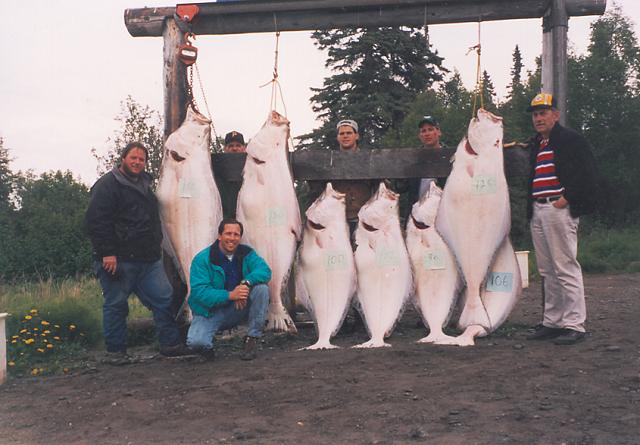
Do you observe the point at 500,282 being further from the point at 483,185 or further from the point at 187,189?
the point at 187,189

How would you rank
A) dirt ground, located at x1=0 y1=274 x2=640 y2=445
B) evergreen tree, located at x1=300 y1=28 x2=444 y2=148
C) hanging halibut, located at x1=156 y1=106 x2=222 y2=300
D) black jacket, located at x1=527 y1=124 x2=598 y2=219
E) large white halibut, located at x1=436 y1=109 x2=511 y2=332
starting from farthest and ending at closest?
evergreen tree, located at x1=300 y1=28 x2=444 y2=148 → hanging halibut, located at x1=156 y1=106 x2=222 y2=300 → large white halibut, located at x1=436 y1=109 x2=511 y2=332 → black jacket, located at x1=527 y1=124 x2=598 y2=219 → dirt ground, located at x1=0 y1=274 x2=640 y2=445

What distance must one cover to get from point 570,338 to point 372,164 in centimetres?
209

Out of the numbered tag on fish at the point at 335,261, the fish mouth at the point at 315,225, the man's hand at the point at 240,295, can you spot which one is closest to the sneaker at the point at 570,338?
Result: the numbered tag on fish at the point at 335,261

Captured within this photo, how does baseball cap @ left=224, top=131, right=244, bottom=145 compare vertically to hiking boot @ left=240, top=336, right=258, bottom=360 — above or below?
above

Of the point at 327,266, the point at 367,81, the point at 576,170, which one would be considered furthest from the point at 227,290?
the point at 367,81

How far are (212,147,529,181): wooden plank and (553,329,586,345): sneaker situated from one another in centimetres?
135

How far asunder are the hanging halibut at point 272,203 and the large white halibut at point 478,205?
4.29 feet

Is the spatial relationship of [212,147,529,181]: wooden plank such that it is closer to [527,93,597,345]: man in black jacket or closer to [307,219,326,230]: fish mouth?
[527,93,597,345]: man in black jacket

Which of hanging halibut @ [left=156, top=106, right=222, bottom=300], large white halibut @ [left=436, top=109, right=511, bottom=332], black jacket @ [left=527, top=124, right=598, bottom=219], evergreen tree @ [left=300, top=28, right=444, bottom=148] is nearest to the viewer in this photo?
black jacket @ [left=527, top=124, right=598, bottom=219]

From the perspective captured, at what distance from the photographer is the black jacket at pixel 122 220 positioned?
5012 millimetres

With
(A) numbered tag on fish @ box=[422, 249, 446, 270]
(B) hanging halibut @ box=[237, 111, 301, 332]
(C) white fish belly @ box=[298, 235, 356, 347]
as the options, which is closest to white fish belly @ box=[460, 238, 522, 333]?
(A) numbered tag on fish @ box=[422, 249, 446, 270]

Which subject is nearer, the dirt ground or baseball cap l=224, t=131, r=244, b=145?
the dirt ground

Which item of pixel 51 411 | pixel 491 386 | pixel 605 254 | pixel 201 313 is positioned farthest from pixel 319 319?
pixel 605 254

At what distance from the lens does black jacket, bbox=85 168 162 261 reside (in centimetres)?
501
